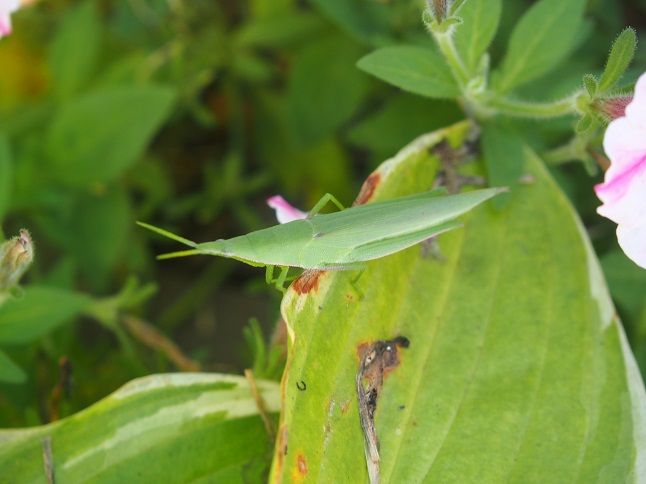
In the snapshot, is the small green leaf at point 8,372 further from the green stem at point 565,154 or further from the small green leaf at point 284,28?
the small green leaf at point 284,28

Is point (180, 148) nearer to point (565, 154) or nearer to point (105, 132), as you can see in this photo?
point (105, 132)

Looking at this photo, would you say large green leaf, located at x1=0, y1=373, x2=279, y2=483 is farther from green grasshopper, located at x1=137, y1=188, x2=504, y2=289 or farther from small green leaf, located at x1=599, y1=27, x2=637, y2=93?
small green leaf, located at x1=599, y1=27, x2=637, y2=93

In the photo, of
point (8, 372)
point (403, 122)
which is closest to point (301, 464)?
point (8, 372)

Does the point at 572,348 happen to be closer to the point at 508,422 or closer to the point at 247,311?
the point at 508,422

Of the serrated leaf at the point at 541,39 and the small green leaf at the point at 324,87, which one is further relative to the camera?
the small green leaf at the point at 324,87

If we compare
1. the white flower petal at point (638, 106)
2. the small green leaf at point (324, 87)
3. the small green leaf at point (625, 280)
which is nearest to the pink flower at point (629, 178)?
the white flower petal at point (638, 106)

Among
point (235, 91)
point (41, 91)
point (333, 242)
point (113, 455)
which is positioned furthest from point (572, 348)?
point (41, 91)
